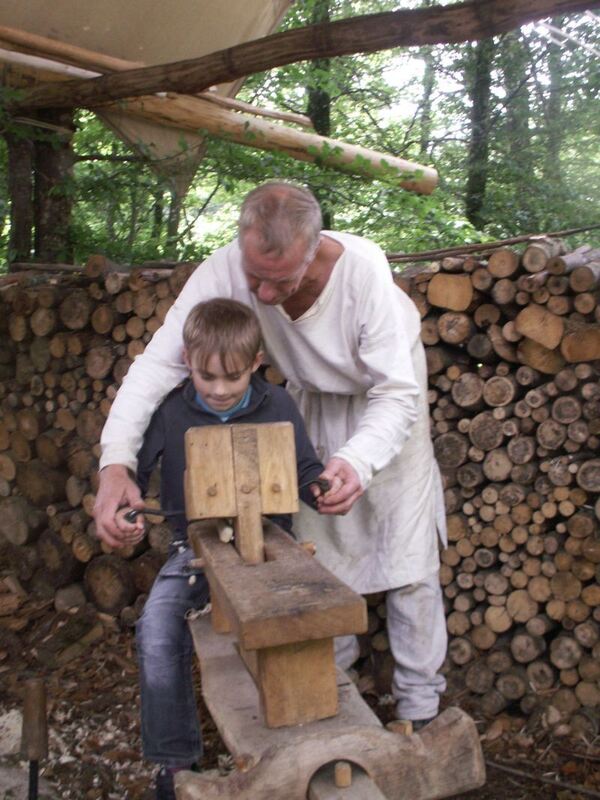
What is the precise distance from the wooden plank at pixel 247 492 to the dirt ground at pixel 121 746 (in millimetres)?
1688

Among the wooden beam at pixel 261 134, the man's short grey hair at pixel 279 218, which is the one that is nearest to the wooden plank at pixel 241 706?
the man's short grey hair at pixel 279 218

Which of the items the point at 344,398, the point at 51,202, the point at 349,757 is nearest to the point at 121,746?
the point at 344,398

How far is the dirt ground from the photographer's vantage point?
10.9 feet

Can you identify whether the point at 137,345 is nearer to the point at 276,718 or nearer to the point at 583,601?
the point at 583,601

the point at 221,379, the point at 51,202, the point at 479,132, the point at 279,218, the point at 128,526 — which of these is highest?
the point at 479,132

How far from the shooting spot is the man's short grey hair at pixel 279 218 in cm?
241

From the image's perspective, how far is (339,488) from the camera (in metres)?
2.24

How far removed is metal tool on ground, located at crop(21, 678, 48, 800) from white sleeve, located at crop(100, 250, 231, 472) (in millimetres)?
630

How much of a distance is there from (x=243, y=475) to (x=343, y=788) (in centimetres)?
71

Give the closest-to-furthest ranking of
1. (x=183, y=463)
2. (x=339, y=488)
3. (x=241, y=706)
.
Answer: (x=241, y=706) < (x=339, y=488) < (x=183, y=463)

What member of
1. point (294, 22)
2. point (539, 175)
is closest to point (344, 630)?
point (294, 22)

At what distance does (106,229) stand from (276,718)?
5.69 metres

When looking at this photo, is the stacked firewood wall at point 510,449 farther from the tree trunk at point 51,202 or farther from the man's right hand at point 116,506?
the tree trunk at point 51,202

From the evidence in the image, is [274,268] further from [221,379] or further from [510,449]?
[510,449]
